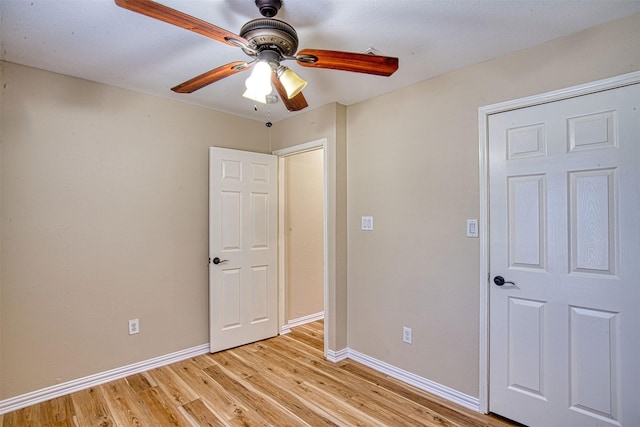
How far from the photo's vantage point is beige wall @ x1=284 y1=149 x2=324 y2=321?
150 inches

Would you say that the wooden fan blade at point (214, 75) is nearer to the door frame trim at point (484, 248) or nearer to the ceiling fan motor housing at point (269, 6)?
the ceiling fan motor housing at point (269, 6)

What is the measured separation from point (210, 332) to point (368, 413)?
167 cm

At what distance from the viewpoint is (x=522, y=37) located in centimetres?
191

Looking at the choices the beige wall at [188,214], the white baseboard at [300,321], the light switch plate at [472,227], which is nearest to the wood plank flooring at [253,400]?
the beige wall at [188,214]

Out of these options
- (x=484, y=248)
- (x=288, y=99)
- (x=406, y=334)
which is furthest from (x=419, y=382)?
(x=288, y=99)

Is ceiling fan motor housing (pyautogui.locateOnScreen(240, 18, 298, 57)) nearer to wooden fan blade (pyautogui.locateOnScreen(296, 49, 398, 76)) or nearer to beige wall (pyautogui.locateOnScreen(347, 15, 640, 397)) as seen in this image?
wooden fan blade (pyautogui.locateOnScreen(296, 49, 398, 76))

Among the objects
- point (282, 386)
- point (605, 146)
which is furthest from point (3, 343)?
point (605, 146)

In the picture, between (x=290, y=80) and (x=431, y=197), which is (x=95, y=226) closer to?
(x=290, y=80)

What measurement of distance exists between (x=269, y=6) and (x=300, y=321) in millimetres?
3287

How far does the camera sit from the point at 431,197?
2.47 meters

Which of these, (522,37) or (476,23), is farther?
(522,37)

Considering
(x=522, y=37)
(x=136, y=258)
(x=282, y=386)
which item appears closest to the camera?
(x=522, y=37)

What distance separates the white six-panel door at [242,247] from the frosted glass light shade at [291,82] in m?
1.62

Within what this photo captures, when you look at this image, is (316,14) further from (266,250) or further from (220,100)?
(266,250)
